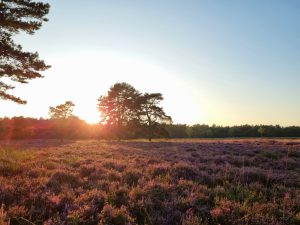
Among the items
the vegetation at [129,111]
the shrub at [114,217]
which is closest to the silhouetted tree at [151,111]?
the vegetation at [129,111]

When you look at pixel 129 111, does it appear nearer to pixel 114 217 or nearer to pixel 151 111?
pixel 151 111

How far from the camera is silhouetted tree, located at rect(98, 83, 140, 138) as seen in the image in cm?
6350

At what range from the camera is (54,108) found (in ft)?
222

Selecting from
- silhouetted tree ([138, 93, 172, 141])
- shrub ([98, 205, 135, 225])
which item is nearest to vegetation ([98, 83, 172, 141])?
silhouetted tree ([138, 93, 172, 141])

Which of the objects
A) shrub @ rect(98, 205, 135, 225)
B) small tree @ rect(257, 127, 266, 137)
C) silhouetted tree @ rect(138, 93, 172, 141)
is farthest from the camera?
small tree @ rect(257, 127, 266, 137)

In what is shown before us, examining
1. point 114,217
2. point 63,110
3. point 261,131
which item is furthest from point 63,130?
point 261,131

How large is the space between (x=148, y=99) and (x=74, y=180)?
166ft

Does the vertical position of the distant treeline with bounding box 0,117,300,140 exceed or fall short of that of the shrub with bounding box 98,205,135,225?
it exceeds it

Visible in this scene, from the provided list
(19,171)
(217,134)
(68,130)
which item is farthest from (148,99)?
(217,134)

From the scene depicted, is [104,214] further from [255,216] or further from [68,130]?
[68,130]

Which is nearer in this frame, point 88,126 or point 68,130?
point 68,130

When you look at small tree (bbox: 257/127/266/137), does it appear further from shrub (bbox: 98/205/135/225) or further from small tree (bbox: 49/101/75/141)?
shrub (bbox: 98/205/135/225)

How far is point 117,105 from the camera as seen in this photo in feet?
213

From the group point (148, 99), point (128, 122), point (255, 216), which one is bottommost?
point (255, 216)
